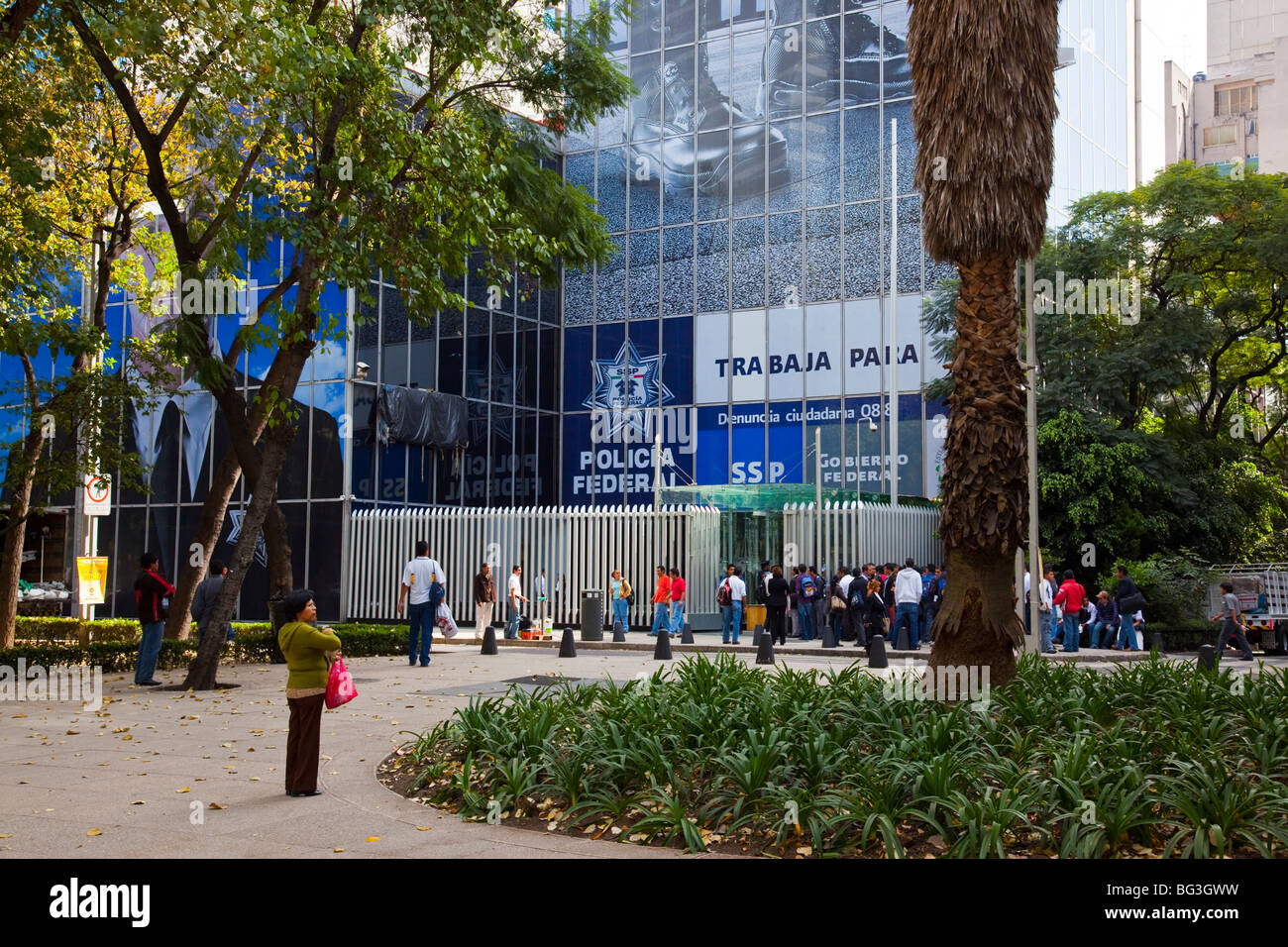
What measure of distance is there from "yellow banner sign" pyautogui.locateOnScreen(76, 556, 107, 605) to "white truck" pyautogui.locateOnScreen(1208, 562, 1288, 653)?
71.4 ft

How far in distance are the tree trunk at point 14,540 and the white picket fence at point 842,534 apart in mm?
16355

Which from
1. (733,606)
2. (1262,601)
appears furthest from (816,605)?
(1262,601)

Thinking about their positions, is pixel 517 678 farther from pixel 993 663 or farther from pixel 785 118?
pixel 785 118

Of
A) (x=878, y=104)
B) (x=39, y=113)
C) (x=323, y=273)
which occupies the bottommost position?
(x=323, y=273)

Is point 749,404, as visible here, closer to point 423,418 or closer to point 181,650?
point 423,418

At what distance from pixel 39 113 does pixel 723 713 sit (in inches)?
540

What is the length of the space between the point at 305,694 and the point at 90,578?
12863 mm

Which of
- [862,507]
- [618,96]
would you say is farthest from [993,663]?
[862,507]

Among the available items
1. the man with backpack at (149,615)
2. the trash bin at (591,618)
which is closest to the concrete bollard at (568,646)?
the trash bin at (591,618)

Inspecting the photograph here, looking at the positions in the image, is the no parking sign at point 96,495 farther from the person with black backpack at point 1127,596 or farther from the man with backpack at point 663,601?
the person with black backpack at point 1127,596

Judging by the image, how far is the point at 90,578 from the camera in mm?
19484

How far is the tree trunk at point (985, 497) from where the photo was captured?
9789 millimetres

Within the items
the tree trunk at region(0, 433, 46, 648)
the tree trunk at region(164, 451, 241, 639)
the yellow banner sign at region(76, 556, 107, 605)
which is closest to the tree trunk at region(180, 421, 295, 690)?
the tree trunk at region(164, 451, 241, 639)

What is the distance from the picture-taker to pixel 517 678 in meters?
16.4
